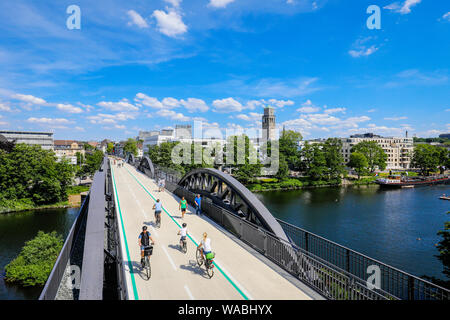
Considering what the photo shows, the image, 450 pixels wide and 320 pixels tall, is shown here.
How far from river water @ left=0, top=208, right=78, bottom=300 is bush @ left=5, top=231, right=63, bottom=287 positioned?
0.61 metres

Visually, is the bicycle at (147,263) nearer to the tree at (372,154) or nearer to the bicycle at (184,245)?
the bicycle at (184,245)

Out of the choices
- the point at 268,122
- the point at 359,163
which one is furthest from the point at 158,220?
the point at 268,122

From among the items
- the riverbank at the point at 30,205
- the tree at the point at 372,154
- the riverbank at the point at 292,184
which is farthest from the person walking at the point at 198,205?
the tree at the point at 372,154

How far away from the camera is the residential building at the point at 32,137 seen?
93.8m

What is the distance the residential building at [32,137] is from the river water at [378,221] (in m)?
85.2

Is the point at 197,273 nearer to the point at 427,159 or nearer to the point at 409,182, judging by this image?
the point at 409,182

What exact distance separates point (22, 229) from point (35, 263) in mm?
16696

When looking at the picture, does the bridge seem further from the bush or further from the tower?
the tower

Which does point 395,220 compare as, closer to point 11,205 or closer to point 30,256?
point 30,256

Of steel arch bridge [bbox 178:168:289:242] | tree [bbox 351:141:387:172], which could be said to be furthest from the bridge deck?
tree [bbox 351:141:387:172]

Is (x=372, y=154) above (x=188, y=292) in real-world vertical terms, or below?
above

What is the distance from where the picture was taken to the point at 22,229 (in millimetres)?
36281

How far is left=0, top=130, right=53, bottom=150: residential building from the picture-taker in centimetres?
9381
